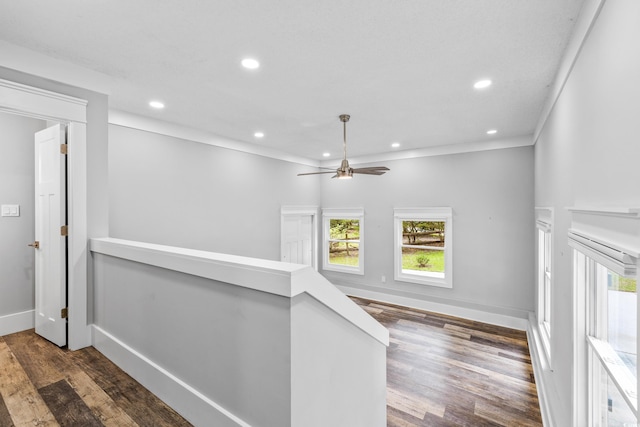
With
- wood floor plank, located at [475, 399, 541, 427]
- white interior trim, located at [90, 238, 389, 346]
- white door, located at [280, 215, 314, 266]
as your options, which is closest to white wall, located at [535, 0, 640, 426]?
wood floor plank, located at [475, 399, 541, 427]

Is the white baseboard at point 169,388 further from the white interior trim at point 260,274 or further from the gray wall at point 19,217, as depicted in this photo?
the gray wall at point 19,217

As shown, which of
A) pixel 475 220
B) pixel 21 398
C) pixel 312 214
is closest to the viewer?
pixel 21 398

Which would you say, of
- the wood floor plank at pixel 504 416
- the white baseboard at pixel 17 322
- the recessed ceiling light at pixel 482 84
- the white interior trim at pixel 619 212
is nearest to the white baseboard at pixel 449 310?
the wood floor plank at pixel 504 416

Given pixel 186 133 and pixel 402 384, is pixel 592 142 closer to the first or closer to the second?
pixel 402 384

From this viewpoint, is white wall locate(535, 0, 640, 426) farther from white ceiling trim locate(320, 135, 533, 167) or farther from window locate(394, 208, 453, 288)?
window locate(394, 208, 453, 288)

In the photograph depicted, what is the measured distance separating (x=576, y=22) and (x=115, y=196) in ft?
14.3

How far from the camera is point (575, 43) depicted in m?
1.79

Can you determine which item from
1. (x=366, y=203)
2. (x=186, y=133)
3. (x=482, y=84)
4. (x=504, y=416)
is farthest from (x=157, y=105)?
(x=504, y=416)

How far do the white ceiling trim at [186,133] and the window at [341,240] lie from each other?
1639mm

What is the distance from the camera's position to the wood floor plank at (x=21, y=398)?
67.3 inches

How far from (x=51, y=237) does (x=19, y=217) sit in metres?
0.98

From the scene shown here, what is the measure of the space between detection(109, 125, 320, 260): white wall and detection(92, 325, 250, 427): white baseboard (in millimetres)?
1581

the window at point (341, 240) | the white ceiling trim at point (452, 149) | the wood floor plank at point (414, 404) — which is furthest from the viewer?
the window at point (341, 240)

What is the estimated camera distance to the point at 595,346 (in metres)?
1.54
